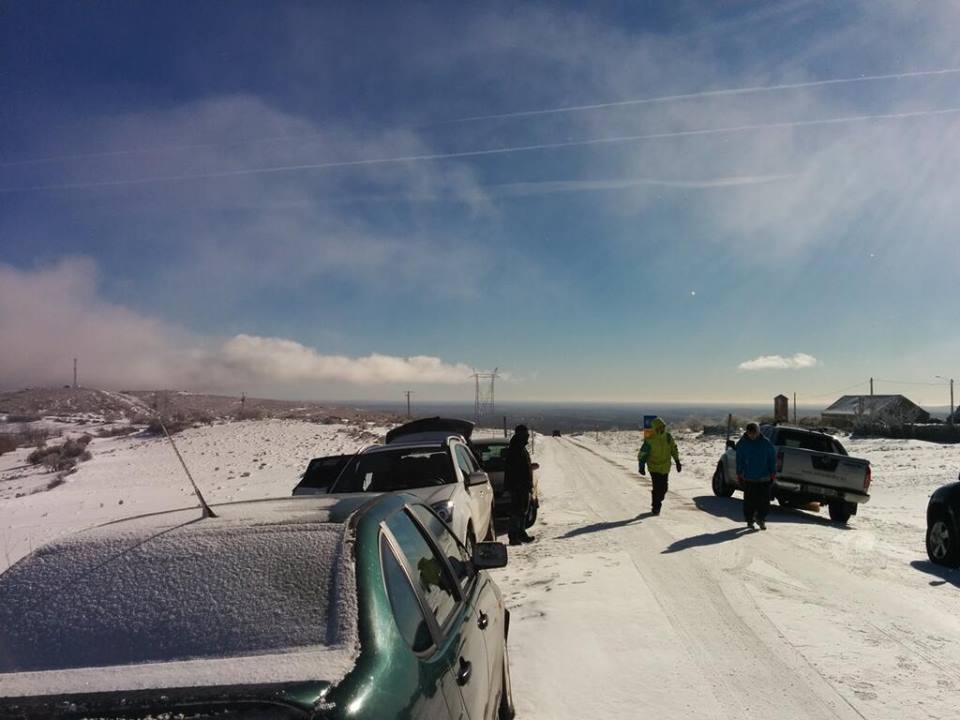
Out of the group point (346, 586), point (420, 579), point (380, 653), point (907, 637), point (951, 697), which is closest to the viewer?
point (380, 653)

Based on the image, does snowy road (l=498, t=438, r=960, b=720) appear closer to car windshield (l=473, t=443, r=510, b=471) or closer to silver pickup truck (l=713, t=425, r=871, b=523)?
silver pickup truck (l=713, t=425, r=871, b=523)

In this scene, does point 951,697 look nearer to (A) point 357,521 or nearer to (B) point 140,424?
(A) point 357,521

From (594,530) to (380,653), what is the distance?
9.70 m

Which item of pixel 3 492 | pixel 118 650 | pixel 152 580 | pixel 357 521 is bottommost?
pixel 3 492

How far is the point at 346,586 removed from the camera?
224 centimetres


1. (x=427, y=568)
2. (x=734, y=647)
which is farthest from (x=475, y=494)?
(x=427, y=568)

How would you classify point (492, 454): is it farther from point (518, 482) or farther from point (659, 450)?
point (659, 450)

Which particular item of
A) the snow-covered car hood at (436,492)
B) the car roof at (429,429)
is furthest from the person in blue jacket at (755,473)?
the snow-covered car hood at (436,492)

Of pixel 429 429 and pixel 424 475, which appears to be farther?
pixel 429 429

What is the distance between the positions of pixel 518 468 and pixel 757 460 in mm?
4163

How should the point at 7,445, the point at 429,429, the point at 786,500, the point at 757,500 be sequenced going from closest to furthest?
the point at 757,500 → the point at 786,500 → the point at 429,429 → the point at 7,445

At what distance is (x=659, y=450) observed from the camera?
496 inches

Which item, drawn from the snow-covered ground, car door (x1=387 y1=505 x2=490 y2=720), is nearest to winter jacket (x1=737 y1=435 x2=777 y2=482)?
the snow-covered ground

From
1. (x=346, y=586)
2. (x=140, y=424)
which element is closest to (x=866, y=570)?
(x=346, y=586)
